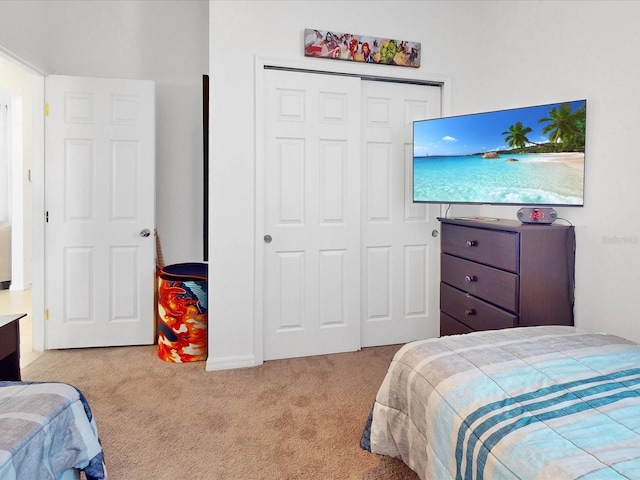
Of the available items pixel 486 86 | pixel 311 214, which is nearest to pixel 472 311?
pixel 311 214

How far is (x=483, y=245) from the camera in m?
2.46

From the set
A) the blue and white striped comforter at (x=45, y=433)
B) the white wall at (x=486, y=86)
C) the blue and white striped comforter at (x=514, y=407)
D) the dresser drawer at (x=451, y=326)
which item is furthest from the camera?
the dresser drawer at (x=451, y=326)

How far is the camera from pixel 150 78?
3.36 m

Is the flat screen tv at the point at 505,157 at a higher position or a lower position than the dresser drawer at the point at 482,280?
higher

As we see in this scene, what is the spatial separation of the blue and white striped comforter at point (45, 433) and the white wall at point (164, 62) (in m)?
2.13

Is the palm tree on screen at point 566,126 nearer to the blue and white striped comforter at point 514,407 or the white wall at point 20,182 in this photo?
the blue and white striped comforter at point 514,407

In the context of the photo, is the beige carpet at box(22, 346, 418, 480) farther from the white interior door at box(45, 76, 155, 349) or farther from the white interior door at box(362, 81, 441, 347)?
the white interior door at box(362, 81, 441, 347)

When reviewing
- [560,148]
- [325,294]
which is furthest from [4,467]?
[560,148]

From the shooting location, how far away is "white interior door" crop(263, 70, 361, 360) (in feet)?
9.59

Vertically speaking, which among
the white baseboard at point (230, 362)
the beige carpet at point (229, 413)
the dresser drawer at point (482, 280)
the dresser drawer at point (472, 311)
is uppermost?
the dresser drawer at point (482, 280)

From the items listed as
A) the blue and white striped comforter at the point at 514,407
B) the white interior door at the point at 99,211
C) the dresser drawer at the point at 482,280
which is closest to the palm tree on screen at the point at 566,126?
the dresser drawer at the point at 482,280

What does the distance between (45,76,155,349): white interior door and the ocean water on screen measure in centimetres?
205

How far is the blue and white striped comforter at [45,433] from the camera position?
3.60 ft

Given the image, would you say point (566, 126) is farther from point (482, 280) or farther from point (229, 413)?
point (229, 413)
